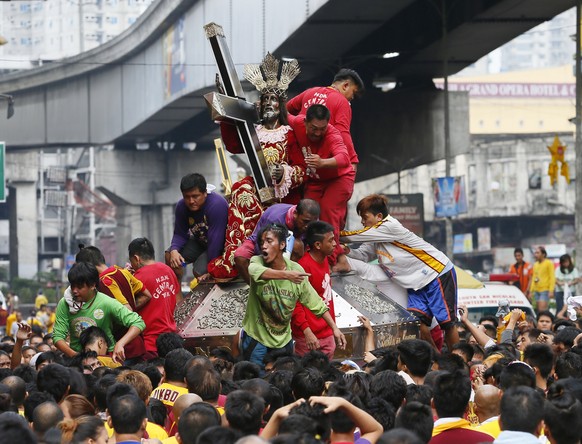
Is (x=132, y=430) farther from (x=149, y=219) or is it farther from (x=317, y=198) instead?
(x=149, y=219)

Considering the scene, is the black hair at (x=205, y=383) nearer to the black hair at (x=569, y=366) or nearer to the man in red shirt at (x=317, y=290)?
the black hair at (x=569, y=366)

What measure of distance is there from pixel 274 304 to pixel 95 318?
1.65 meters

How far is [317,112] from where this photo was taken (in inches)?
484

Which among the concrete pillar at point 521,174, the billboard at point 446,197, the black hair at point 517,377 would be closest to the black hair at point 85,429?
the black hair at point 517,377

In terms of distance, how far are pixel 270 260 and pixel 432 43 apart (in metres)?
23.6

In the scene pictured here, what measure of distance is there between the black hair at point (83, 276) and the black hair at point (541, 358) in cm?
382

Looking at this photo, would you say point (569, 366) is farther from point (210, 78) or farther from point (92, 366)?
point (210, 78)

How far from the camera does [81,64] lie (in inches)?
1890

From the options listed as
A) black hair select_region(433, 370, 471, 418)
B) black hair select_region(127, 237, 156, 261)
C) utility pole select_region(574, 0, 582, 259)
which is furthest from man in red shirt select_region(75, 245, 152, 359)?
utility pole select_region(574, 0, 582, 259)

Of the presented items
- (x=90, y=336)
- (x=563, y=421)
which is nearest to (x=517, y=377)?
(x=563, y=421)

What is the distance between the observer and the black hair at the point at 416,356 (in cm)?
975

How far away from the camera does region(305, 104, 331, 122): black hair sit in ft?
40.3

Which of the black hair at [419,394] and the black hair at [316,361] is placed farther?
the black hair at [316,361]

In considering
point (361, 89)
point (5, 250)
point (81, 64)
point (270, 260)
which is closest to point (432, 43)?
point (81, 64)
